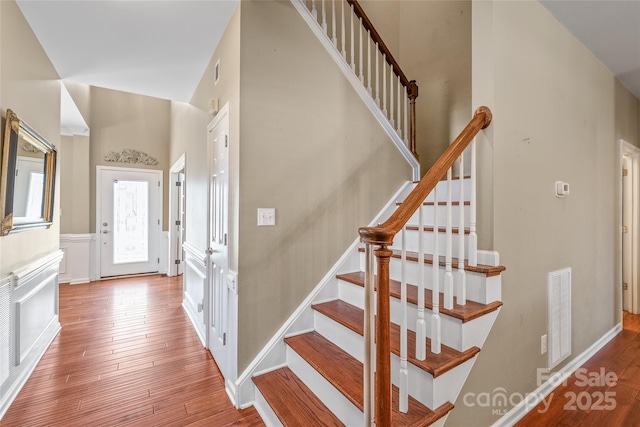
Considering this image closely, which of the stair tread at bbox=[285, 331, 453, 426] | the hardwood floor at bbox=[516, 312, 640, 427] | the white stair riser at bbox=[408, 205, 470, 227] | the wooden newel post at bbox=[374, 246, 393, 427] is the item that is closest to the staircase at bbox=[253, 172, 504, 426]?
the stair tread at bbox=[285, 331, 453, 426]

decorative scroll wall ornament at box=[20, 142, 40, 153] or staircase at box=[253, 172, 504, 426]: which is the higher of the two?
decorative scroll wall ornament at box=[20, 142, 40, 153]

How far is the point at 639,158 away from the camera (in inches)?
136

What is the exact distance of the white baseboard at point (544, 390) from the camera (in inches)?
71.0

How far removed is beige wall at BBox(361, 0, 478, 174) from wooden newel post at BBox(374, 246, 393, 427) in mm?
2617

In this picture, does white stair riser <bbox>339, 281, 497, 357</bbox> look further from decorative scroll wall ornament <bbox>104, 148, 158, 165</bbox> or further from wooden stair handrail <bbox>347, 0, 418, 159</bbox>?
decorative scroll wall ornament <bbox>104, 148, 158, 165</bbox>

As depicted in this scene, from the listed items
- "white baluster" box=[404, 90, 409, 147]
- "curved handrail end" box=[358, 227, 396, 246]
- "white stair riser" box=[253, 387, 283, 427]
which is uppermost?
"white baluster" box=[404, 90, 409, 147]

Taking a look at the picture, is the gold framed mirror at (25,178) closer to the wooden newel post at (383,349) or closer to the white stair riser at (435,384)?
the wooden newel post at (383,349)

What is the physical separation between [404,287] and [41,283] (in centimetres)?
315

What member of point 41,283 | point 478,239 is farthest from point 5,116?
point 478,239

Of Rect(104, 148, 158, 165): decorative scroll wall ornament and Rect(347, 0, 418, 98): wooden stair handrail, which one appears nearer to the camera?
Rect(347, 0, 418, 98): wooden stair handrail

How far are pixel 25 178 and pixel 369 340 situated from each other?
9.08ft

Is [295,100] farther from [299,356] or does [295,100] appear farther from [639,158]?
[639,158]

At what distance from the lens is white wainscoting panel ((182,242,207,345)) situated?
9.51ft

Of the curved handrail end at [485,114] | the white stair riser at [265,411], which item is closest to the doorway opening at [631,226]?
the curved handrail end at [485,114]
